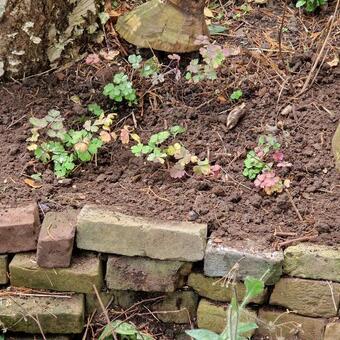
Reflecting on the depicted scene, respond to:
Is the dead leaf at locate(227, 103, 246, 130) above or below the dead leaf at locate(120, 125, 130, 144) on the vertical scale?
below

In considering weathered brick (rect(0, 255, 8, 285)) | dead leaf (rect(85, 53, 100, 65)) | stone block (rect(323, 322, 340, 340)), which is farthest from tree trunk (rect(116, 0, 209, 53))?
stone block (rect(323, 322, 340, 340))

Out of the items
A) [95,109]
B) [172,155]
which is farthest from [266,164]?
[95,109]

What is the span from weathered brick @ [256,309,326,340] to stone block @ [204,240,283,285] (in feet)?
0.53

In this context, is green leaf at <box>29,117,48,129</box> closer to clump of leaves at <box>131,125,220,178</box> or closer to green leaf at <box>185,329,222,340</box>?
clump of leaves at <box>131,125,220,178</box>

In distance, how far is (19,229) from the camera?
2.88 m

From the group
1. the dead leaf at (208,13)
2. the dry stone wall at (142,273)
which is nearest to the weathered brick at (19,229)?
the dry stone wall at (142,273)

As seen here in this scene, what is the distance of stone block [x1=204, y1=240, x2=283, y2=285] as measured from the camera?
281cm

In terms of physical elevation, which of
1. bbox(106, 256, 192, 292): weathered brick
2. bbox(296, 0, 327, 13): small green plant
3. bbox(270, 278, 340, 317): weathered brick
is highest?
bbox(296, 0, 327, 13): small green plant

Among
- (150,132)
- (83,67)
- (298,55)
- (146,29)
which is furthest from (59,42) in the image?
(298,55)

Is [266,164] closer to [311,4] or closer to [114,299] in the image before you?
[114,299]

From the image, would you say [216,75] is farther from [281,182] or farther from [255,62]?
[281,182]

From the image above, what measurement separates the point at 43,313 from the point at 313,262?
985 millimetres

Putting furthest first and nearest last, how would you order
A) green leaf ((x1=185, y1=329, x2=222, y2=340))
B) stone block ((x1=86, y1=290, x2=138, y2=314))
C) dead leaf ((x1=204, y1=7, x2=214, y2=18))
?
dead leaf ((x1=204, y1=7, x2=214, y2=18))
stone block ((x1=86, y1=290, x2=138, y2=314))
green leaf ((x1=185, y1=329, x2=222, y2=340))

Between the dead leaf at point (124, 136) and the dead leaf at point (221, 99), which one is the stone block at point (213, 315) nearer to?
the dead leaf at point (124, 136)
